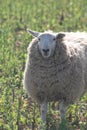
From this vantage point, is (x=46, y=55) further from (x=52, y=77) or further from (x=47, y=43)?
(x=52, y=77)

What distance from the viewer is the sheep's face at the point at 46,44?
6828mm

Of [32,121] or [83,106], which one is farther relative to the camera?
[83,106]

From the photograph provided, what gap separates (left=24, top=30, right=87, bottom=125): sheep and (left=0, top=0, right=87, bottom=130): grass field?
383mm

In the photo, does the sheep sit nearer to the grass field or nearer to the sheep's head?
the sheep's head

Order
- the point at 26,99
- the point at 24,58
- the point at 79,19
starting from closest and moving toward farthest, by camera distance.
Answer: the point at 26,99, the point at 24,58, the point at 79,19

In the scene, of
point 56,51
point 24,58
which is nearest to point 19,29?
point 24,58

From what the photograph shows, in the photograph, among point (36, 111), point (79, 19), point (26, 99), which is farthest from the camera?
point (79, 19)

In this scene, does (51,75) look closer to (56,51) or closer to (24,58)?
(56,51)

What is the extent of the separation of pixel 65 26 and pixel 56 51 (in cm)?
554

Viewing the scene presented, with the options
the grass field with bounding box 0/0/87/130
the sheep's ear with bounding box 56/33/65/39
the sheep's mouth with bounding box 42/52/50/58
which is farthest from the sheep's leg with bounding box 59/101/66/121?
the sheep's ear with bounding box 56/33/65/39

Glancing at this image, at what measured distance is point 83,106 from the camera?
8.05m

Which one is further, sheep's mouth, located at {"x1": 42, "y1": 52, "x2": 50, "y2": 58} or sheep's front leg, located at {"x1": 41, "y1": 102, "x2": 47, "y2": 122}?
sheep's front leg, located at {"x1": 41, "y1": 102, "x2": 47, "y2": 122}

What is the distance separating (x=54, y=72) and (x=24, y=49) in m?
3.30

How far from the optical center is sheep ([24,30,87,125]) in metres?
7.00
